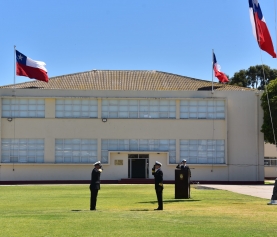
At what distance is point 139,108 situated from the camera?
56625 millimetres

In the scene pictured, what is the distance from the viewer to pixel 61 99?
56188mm

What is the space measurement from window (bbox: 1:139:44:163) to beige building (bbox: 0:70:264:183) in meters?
0.09

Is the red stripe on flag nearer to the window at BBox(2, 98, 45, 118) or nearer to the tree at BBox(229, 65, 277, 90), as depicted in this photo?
the window at BBox(2, 98, 45, 118)

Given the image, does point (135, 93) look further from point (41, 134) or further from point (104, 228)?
point (104, 228)

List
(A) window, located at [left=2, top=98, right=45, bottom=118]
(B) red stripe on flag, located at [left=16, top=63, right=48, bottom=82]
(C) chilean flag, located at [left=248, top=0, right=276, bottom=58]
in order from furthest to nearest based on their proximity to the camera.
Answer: (A) window, located at [left=2, top=98, right=45, bottom=118] < (B) red stripe on flag, located at [left=16, top=63, right=48, bottom=82] < (C) chilean flag, located at [left=248, top=0, right=276, bottom=58]

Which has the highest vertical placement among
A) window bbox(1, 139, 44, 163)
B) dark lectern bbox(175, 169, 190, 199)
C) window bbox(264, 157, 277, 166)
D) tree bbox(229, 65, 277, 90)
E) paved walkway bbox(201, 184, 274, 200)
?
tree bbox(229, 65, 277, 90)

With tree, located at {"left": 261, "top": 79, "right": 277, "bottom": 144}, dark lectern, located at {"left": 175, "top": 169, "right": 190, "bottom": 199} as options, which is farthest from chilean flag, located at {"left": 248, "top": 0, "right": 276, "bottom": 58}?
tree, located at {"left": 261, "top": 79, "right": 277, "bottom": 144}

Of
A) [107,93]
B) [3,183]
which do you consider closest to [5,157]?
[3,183]

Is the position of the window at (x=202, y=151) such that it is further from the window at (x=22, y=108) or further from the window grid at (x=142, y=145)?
the window at (x=22, y=108)

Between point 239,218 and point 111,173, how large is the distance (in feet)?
129

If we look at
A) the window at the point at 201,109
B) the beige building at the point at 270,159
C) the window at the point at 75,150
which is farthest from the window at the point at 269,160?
the window at the point at 75,150

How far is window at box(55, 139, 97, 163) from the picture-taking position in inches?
2202

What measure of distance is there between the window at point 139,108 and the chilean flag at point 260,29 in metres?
31.6

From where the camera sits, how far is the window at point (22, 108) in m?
55.8
